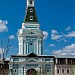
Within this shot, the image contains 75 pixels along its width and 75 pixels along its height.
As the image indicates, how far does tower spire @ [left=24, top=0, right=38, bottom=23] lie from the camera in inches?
2028

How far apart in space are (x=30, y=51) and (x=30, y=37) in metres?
2.32

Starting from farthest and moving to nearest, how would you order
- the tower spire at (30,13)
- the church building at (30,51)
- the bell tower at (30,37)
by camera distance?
the tower spire at (30,13) < the bell tower at (30,37) < the church building at (30,51)

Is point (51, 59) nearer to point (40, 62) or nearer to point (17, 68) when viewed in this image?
point (40, 62)

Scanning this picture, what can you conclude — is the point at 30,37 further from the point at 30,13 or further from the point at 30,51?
the point at 30,13

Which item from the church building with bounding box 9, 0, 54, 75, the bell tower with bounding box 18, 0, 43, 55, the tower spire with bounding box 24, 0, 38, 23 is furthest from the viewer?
the tower spire with bounding box 24, 0, 38, 23

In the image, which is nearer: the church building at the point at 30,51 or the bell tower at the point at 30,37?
the church building at the point at 30,51

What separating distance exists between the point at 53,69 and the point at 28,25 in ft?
27.0

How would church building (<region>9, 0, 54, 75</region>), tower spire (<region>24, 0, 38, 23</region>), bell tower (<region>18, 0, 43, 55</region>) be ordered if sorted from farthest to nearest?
tower spire (<region>24, 0, 38, 23</region>), bell tower (<region>18, 0, 43, 55</region>), church building (<region>9, 0, 54, 75</region>)

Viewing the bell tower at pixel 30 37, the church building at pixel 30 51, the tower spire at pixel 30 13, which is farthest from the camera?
the tower spire at pixel 30 13

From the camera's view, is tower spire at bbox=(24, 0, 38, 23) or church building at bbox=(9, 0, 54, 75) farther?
tower spire at bbox=(24, 0, 38, 23)

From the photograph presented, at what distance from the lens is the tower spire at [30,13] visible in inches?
2028

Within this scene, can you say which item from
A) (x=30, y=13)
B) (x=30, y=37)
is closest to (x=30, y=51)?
(x=30, y=37)

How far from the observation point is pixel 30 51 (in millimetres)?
49656

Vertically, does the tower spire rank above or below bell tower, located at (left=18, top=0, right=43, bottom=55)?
above
